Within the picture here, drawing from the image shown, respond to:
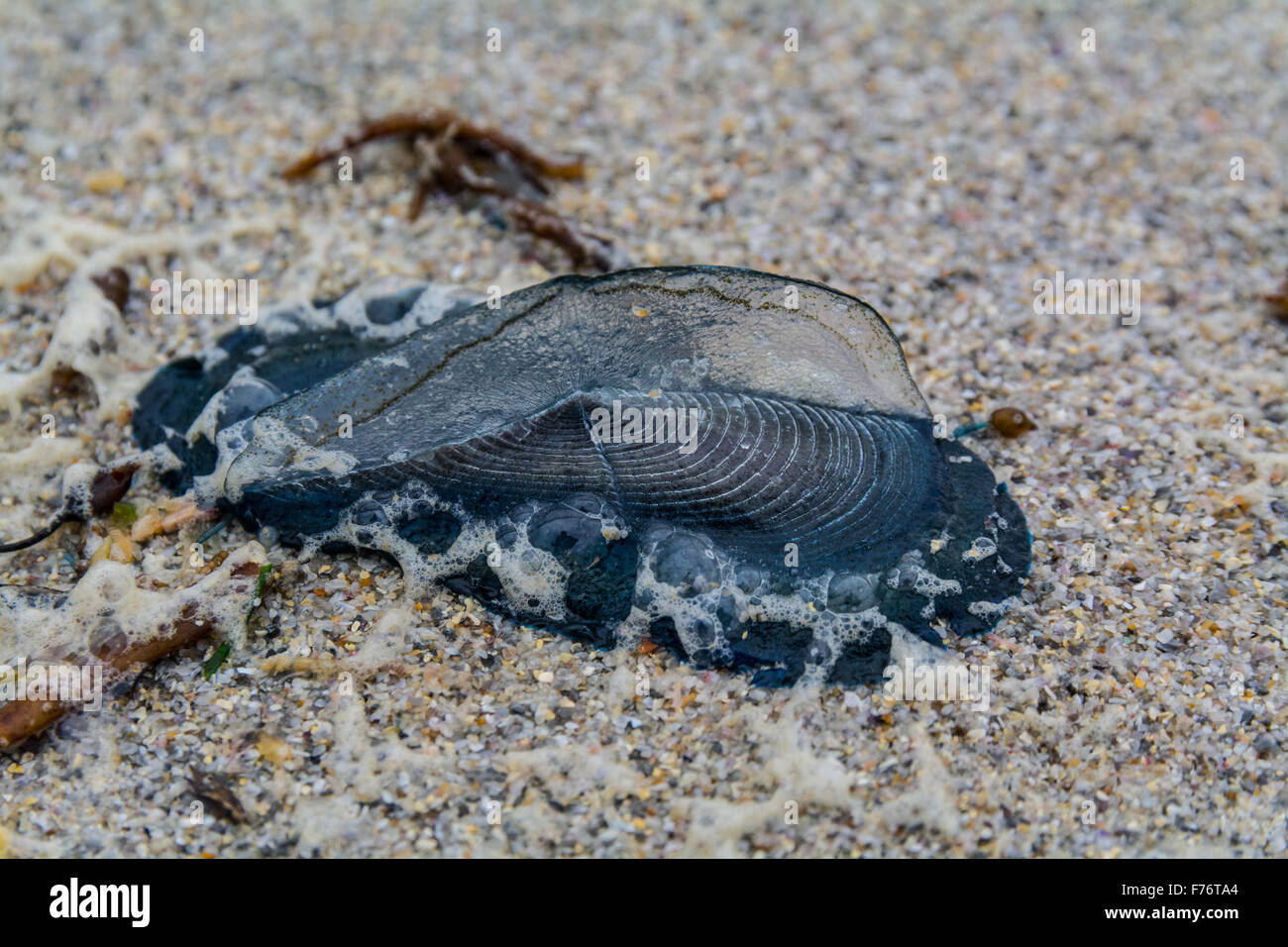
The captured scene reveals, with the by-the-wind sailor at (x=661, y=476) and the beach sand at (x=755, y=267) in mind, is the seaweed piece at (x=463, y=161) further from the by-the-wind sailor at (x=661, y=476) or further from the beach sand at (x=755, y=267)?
the by-the-wind sailor at (x=661, y=476)

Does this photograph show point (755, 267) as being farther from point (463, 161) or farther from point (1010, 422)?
point (463, 161)

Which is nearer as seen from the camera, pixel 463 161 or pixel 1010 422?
pixel 1010 422

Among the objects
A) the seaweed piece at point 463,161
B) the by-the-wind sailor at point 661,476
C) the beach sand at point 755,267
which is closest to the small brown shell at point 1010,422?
the beach sand at point 755,267

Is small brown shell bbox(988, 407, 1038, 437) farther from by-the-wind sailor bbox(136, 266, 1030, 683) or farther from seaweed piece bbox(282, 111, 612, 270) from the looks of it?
seaweed piece bbox(282, 111, 612, 270)

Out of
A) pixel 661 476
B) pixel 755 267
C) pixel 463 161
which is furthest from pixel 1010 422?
pixel 463 161

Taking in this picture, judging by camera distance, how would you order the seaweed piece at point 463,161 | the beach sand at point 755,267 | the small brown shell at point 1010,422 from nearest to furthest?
the beach sand at point 755,267
the small brown shell at point 1010,422
the seaweed piece at point 463,161
